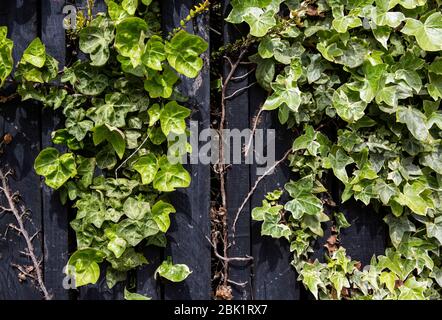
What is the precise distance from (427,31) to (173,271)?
1.17m

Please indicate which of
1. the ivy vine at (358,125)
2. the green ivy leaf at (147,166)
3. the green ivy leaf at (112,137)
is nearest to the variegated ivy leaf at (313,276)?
the ivy vine at (358,125)

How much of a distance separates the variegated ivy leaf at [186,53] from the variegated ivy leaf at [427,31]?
696 mm

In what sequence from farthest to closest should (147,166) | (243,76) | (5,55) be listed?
(243,76) < (147,166) < (5,55)

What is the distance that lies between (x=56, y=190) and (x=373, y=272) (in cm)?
114

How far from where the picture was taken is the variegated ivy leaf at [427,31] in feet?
5.28

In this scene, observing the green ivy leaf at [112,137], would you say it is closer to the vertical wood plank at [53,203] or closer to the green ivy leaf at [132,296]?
the vertical wood plank at [53,203]

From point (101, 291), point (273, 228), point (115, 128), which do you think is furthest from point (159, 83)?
point (101, 291)

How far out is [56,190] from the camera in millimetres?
1592

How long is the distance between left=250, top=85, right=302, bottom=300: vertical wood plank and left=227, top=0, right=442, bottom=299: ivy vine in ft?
0.11

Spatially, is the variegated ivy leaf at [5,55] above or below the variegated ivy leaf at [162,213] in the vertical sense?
above

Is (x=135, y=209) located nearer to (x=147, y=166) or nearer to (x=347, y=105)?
(x=147, y=166)

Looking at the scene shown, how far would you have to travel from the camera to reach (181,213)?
165 centimetres

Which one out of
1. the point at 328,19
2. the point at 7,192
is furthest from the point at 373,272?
the point at 7,192
